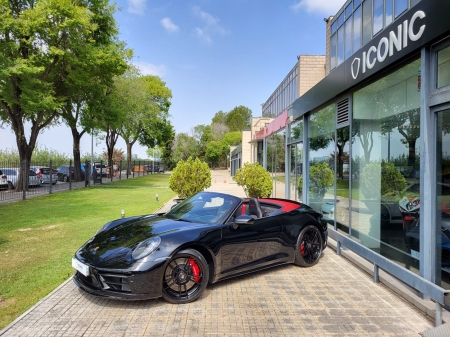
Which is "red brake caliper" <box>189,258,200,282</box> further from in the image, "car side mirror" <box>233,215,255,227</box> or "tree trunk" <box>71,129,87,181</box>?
"tree trunk" <box>71,129,87,181</box>

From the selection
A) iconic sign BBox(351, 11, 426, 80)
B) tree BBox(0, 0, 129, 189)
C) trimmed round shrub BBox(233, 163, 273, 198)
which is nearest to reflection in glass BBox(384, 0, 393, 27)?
iconic sign BBox(351, 11, 426, 80)

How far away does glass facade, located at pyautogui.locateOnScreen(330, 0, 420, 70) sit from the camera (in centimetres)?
889

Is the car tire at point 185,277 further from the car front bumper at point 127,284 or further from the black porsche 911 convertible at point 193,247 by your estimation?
the car front bumper at point 127,284

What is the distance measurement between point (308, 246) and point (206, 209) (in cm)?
194

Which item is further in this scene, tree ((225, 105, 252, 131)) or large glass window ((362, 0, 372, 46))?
tree ((225, 105, 252, 131))

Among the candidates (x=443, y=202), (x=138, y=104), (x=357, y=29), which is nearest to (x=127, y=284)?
(x=443, y=202)

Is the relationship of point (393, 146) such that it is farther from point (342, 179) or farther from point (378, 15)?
point (378, 15)

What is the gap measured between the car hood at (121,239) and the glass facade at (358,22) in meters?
7.10

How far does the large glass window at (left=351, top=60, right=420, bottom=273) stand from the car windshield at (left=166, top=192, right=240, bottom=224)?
2.39m

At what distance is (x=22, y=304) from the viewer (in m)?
4.24

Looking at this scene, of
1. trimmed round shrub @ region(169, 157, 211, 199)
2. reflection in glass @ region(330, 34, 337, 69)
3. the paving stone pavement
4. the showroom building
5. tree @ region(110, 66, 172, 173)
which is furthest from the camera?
tree @ region(110, 66, 172, 173)

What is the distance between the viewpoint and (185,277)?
432 cm

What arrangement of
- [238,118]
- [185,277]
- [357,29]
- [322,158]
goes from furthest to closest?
[238,118] < [357,29] < [322,158] < [185,277]

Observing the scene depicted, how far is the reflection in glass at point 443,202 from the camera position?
402 centimetres
